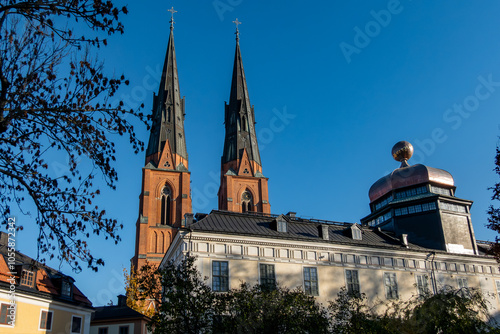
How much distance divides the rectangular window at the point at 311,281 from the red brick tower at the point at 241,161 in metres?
43.9

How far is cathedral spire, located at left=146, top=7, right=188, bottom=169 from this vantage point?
3182 inches

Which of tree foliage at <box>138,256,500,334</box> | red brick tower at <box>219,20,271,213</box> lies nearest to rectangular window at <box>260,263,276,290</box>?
tree foliage at <box>138,256,500,334</box>

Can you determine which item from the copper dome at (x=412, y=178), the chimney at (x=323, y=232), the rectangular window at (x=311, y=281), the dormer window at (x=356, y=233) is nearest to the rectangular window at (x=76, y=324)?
the rectangular window at (x=311, y=281)

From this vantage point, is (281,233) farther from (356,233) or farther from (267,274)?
(356,233)

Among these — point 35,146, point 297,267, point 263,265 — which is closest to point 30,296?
point 263,265

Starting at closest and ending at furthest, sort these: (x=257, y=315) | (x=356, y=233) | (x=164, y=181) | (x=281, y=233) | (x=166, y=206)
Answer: (x=257, y=315) → (x=281, y=233) → (x=356, y=233) → (x=166, y=206) → (x=164, y=181)

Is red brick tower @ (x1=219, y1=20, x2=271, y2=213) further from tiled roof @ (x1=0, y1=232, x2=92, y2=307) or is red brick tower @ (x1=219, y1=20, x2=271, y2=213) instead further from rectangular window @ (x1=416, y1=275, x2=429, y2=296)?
tiled roof @ (x1=0, y1=232, x2=92, y2=307)

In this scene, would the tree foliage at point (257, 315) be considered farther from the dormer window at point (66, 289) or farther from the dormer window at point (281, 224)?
the dormer window at point (66, 289)

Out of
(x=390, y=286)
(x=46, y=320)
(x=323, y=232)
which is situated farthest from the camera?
(x=390, y=286)

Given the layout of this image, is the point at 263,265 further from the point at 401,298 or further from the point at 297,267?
the point at 401,298

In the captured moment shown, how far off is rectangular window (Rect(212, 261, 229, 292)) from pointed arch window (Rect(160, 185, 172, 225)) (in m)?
42.5

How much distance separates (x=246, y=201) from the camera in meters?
83.4

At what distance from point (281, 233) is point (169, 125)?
51857 mm

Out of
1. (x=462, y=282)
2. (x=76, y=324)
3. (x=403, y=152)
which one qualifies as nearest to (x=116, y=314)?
(x=76, y=324)
